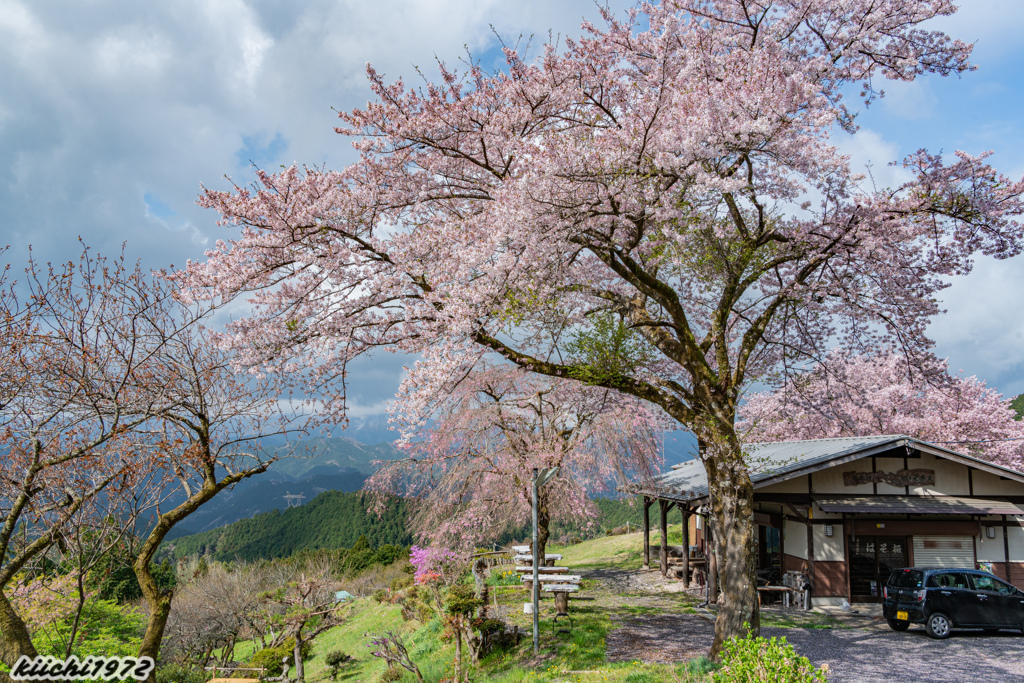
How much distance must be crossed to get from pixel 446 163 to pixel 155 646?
797cm

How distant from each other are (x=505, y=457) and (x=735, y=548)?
314 inches

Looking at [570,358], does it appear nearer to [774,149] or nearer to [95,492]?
[774,149]

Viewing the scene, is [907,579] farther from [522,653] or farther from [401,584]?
[401,584]

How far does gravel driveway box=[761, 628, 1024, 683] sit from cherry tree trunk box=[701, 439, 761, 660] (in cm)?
151

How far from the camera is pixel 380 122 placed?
8766 mm

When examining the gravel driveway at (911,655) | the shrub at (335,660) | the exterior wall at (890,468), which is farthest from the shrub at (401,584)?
the exterior wall at (890,468)

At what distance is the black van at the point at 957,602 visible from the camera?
11359 millimetres

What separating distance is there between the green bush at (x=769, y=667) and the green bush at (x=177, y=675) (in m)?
14.4

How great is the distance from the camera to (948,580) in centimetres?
1162

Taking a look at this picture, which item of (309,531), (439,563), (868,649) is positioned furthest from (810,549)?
(309,531)

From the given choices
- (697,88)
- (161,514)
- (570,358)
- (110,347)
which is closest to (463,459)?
(570,358)

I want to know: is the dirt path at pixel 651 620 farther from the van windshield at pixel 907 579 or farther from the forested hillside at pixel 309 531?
the forested hillside at pixel 309 531

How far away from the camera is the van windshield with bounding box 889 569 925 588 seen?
1163cm

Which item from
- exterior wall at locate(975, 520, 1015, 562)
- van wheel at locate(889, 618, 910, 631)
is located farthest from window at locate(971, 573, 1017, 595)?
exterior wall at locate(975, 520, 1015, 562)
